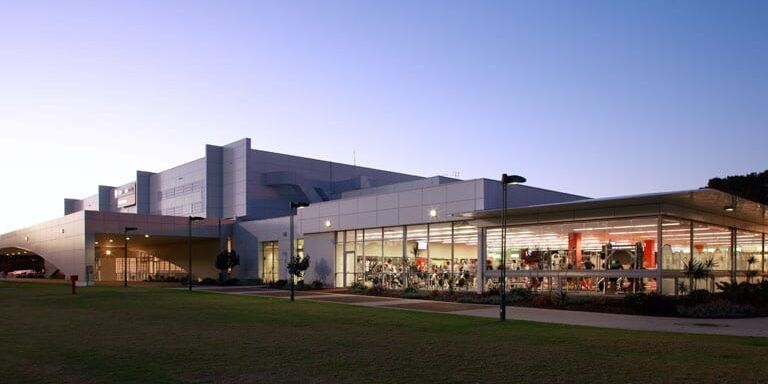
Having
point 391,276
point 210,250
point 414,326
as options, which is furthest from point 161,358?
point 210,250

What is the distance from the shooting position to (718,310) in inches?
763

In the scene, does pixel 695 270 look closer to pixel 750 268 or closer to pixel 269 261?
pixel 750 268

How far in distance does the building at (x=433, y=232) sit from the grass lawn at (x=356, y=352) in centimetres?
928

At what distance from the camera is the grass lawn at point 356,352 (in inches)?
371

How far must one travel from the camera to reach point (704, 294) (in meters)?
22.5

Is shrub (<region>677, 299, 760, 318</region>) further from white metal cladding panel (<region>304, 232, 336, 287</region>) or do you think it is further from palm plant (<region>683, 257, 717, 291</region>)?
white metal cladding panel (<region>304, 232, 336, 287</region>)

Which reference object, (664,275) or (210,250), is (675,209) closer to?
(664,275)

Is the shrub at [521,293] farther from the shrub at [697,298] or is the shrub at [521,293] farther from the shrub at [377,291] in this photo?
the shrub at [377,291]

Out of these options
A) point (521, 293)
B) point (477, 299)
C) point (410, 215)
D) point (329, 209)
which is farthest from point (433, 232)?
point (329, 209)

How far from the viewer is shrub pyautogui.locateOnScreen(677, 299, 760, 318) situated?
1934cm

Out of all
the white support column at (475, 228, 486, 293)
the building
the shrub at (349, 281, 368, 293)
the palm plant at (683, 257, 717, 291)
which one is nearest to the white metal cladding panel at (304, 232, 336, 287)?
the building

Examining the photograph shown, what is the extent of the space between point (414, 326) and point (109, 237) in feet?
162

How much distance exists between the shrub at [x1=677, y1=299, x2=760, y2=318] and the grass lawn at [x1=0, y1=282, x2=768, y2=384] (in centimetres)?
604

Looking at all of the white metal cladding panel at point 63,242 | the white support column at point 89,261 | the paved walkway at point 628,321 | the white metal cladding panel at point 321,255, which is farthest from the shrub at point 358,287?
the white metal cladding panel at point 63,242
